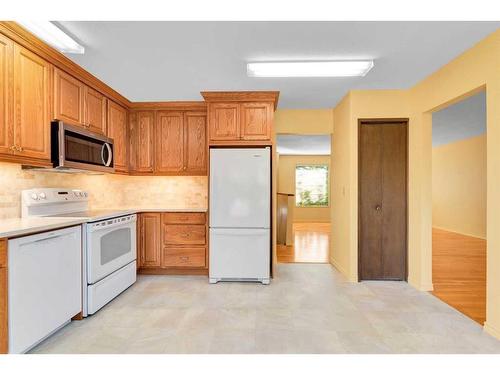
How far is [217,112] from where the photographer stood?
3.72m

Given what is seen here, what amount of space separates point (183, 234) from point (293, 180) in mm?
6891

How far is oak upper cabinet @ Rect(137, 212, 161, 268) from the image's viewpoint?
151 inches

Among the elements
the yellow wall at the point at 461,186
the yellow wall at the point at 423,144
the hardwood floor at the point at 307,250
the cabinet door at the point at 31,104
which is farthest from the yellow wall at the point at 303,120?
the yellow wall at the point at 461,186

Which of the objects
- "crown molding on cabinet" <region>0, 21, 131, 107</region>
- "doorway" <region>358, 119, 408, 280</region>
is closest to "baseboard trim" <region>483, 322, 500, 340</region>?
"doorway" <region>358, 119, 408, 280</region>

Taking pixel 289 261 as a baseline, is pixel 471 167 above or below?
above

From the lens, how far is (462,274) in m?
4.00

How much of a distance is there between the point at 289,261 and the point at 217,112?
2.55 metres

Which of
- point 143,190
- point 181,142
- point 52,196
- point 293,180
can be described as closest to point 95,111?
point 52,196

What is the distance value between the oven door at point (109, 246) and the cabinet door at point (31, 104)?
0.78 metres

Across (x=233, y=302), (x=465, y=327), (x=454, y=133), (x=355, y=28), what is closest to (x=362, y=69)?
(x=355, y=28)

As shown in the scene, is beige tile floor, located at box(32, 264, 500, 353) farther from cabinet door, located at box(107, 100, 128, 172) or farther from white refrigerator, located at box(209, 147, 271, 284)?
cabinet door, located at box(107, 100, 128, 172)

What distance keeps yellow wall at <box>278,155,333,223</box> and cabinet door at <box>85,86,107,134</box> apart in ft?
Result: 23.9

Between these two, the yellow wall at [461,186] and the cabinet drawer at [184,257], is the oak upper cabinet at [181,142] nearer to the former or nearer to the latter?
the cabinet drawer at [184,257]

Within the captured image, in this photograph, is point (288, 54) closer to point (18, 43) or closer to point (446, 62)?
point (446, 62)
